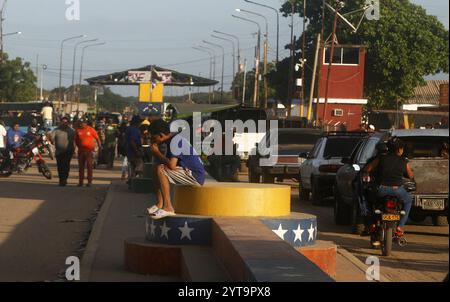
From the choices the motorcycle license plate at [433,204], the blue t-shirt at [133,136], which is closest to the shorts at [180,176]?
the motorcycle license plate at [433,204]

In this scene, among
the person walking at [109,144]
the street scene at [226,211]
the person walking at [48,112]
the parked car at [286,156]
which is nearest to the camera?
the street scene at [226,211]

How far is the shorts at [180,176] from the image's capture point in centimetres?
1441

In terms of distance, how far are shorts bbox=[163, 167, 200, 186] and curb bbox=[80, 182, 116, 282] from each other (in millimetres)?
1346

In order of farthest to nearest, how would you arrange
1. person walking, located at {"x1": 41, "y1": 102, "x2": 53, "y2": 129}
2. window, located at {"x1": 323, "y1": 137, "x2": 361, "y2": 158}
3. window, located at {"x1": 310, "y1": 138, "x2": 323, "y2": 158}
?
person walking, located at {"x1": 41, "y1": 102, "x2": 53, "y2": 129} < window, located at {"x1": 310, "y1": 138, "x2": 323, "y2": 158} < window, located at {"x1": 323, "y1": 137, "x2": 361, "y2": 158}

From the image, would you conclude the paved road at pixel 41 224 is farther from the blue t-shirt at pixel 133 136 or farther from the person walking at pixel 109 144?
the person walking at pixel 109 144

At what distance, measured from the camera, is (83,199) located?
24.5 meters

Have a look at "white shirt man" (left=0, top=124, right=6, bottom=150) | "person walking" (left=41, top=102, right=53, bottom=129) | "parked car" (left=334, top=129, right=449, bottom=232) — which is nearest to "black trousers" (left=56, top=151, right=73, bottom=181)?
"white shirt man" (left=0, top=124, right=6, bottom=150)

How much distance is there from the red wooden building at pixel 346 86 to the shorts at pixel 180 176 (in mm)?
58094

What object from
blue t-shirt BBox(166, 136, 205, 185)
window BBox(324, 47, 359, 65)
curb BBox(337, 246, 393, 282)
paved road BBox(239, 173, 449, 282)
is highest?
window BBox(324, 47, 359, 65)

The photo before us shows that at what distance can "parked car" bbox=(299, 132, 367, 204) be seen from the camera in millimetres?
23766

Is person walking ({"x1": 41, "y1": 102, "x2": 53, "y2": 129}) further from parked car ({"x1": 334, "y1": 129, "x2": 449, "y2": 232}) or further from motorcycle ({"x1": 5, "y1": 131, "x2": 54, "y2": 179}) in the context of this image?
parked car ({"x1": 334, "y1": 129, "x2": 449, "y2": 232})
